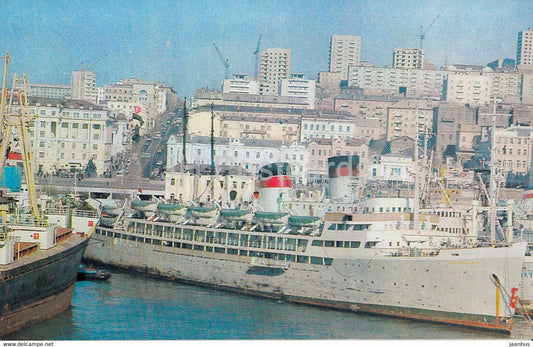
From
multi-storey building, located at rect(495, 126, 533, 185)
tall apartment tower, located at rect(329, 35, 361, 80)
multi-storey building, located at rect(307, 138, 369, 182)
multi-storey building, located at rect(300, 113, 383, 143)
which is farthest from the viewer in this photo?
tall apartment tower, located at rect(329, 35, 361, 80)

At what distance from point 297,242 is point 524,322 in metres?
5.71

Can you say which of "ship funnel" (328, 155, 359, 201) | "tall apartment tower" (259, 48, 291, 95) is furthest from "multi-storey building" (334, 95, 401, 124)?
"ship funnel" (328, 155, 359, 201)

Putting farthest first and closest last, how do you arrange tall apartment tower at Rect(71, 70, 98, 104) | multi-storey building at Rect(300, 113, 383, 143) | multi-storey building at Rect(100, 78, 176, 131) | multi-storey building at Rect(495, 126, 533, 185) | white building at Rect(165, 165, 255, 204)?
tall apartment tower at Rect(71, 70, 98, 104), multi-storey building at Rect(100, 78, 176, 131), multi-storey building at Rect(300, 113, 383, 143), multi-storey building at Rect(495, 126, 533, 185), white building at Rect(165, 165, 255, 204)

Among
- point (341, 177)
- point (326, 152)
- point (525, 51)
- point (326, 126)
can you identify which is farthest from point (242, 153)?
point (525, 51)

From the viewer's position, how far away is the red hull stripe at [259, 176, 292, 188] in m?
25.2

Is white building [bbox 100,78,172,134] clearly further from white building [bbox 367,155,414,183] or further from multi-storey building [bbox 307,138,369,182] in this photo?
white building [bbox 367,155,414,183]

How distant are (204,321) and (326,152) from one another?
1083 inches

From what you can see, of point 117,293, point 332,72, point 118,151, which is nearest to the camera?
point 117,293

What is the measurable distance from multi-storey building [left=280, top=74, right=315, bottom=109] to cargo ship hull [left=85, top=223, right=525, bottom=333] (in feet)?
128

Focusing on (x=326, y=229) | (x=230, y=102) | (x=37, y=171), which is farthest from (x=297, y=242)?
(x=230, y=102)

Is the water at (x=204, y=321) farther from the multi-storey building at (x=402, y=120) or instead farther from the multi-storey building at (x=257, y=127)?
the multi-storey building at (x=402, y=120)

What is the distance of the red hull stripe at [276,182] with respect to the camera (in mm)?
25219
